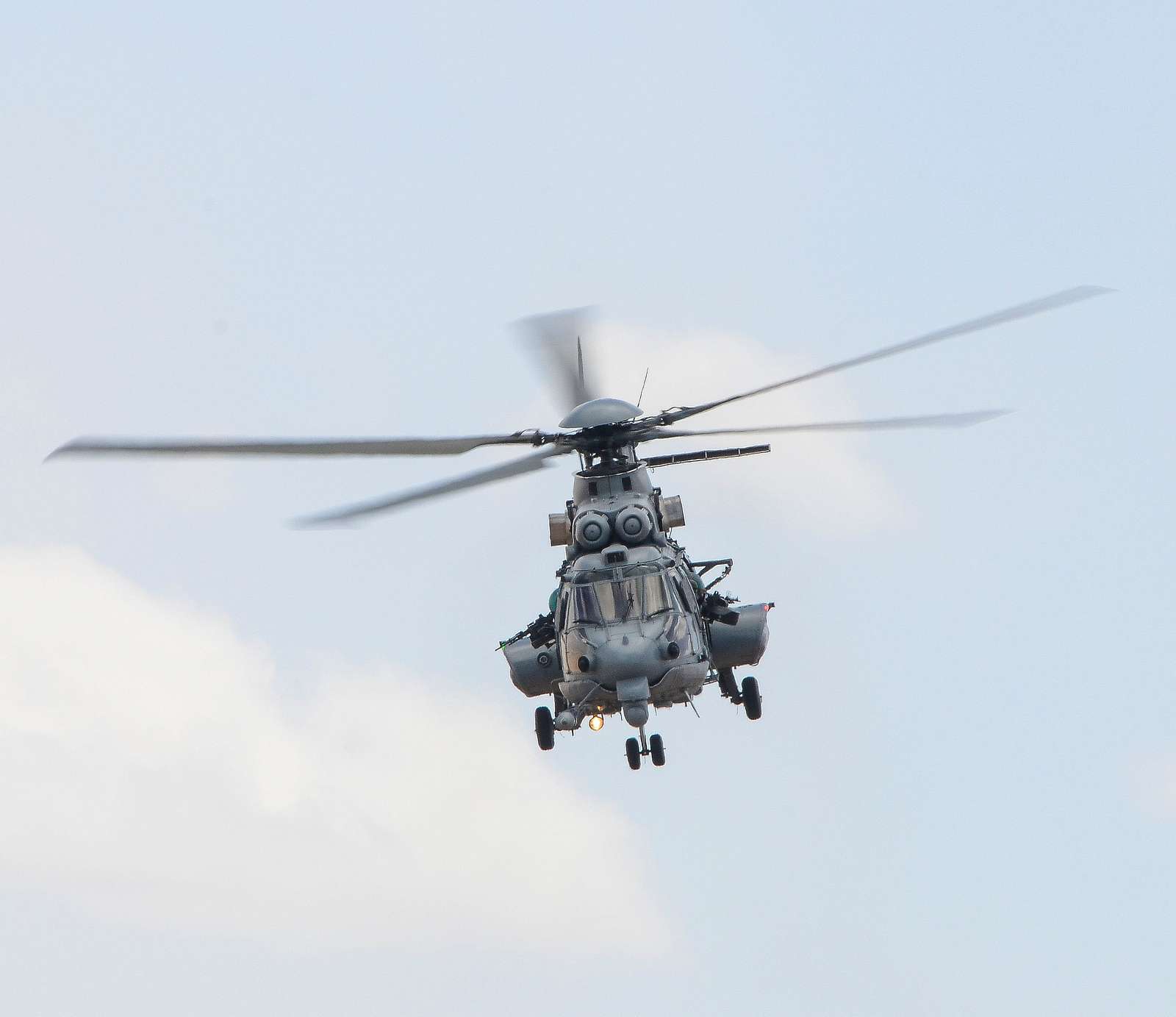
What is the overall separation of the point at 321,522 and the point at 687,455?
48.1 feet

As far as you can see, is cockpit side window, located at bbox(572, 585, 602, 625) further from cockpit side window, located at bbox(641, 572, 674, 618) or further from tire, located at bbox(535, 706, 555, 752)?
tire, located at bbox(535, 706, 555, 752)

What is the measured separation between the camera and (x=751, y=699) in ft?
174

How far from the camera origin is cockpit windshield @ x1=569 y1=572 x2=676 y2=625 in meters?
47.1

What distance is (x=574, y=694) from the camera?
46.7m

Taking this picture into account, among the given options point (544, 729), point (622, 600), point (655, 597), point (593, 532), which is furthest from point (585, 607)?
point (544, 729)

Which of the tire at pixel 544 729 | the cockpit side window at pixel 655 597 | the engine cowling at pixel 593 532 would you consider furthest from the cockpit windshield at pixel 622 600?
the tire at pixel 544 729

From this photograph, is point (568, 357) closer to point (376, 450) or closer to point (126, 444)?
point (376, 450)

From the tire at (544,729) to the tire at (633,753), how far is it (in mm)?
3777

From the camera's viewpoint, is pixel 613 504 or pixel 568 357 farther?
pixel 568 357

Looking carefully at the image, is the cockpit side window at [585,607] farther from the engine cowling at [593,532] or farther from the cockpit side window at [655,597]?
the engine cowling at [593,532]

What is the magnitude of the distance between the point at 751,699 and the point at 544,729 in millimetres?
5786

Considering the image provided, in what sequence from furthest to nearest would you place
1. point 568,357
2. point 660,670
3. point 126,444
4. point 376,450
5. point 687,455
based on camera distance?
point 568,357 < point 687,455 < point 660,670 < point 376,450 < point 126,444

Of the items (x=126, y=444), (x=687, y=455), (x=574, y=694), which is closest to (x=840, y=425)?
(x=687, y=455)

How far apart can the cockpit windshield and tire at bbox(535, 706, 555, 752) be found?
161 inches
